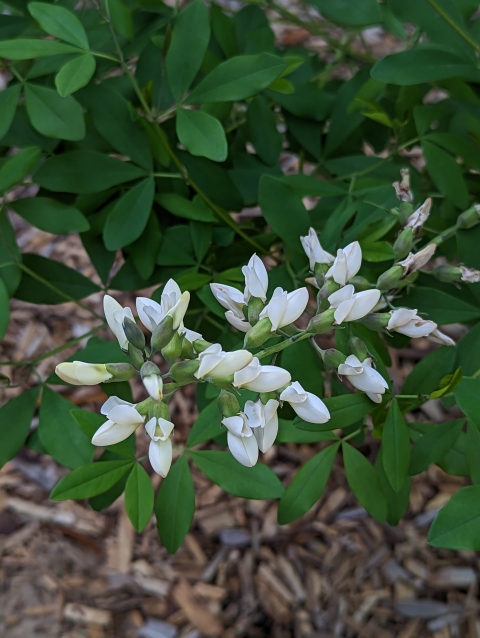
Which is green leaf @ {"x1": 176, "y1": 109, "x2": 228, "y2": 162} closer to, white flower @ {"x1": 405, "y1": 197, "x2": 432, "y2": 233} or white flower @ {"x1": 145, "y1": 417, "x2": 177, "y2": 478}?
white flower @ {"x1": 405, "y1": 197, "x2": 432, "y2": 233}

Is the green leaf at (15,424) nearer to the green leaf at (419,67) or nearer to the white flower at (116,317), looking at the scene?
the white flower at (116,317)

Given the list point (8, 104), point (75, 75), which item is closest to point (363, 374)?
point (75, 75)

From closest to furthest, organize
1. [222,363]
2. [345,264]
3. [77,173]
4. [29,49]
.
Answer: [222,363] → [345,264] → [29,49] → [77,173]

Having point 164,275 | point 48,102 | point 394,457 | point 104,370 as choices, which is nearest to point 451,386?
point 394,457

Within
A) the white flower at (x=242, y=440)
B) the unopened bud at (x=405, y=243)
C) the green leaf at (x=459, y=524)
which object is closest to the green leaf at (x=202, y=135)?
the unopened bud at (x=405, y=243)

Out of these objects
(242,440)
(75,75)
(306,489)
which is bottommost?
(306,489)

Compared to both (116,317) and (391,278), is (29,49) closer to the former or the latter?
(116,317)

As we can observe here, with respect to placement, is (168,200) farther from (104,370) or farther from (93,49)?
(104,370)

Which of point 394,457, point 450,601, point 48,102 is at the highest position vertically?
point 48,102
